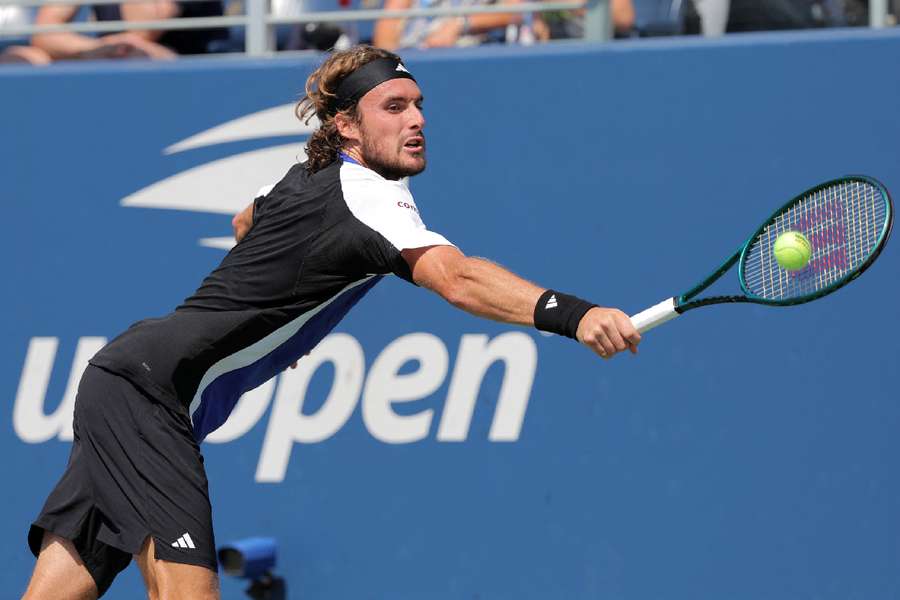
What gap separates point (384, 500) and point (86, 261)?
152 centimetres

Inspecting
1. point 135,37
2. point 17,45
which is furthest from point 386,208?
point 17,45

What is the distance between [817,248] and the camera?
14.7 feet

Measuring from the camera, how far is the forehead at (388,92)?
4.34 meters

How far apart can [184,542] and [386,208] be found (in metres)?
1.01

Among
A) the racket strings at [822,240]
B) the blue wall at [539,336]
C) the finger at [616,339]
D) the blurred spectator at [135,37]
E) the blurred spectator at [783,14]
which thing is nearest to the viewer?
the finger at [616,339]

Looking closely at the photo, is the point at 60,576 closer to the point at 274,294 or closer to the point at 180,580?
the point at 180,580

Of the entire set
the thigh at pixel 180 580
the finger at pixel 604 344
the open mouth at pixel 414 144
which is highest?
the open mouth at pixel 414 144

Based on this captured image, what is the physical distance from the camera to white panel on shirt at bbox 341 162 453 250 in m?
3.87

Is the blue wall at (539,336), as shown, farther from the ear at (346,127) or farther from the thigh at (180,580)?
the thigh at (180,580)

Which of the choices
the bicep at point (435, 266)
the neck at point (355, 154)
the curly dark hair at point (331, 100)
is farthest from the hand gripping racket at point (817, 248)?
the curly dark hair at point (331, 100)

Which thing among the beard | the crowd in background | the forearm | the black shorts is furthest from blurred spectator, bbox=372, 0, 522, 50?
the forearm

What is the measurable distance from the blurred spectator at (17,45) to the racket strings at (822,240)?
331cm

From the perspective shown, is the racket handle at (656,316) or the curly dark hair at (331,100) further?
the curly dark hair at (331,100)

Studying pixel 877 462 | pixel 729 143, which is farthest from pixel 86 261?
pixel 877 462
